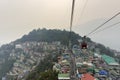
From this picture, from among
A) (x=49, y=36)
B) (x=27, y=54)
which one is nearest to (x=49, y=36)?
(x=49, y=36)

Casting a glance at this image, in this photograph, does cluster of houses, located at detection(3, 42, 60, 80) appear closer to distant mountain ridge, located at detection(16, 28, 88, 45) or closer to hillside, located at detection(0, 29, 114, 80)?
hillside, located at detection(0, 29, 114, 80)

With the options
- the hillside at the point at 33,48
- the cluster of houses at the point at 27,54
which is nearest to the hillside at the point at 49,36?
the hillside at the point at 33,48

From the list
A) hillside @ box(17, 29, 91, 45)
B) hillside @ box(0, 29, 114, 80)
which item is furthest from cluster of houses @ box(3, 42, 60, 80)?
A: hillside @ box(17, 29, 91, 45)

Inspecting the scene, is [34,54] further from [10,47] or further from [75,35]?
[10,47]

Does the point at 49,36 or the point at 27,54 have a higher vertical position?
the point at 49,36

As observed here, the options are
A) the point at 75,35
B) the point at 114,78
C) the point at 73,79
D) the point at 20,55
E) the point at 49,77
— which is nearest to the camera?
the point at 73,79

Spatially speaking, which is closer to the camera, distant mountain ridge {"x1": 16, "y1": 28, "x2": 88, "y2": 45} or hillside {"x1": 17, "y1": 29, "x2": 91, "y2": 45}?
distant mountain ridge {"x1": 16, "y1": 28, "x2": 88, "y2": 45}

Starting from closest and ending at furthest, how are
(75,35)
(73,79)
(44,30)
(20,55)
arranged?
(73,79) < (75,35) < (20,55) < (44,30)

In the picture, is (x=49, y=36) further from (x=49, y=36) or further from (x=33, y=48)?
(x=33, y=48)

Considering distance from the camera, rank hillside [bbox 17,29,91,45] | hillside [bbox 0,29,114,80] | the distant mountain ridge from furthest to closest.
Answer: hillside [bbox 17,29,91,45] < the distant mountain ridge < hillside [bbox 0,29,114,80]

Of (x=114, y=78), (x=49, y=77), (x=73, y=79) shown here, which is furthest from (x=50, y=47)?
(x=73, y=79)

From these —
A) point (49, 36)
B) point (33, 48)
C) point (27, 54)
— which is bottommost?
point (27, 54)
